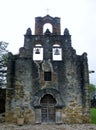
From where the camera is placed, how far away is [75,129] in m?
18.3

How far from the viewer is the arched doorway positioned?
22844mm

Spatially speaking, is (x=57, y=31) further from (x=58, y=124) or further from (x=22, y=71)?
(x=58, y=124)

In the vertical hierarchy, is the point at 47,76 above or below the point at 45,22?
below

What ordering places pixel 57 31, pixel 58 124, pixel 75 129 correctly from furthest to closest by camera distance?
1. pixel 57 31
2. pixel 58 124
3. pixel 75 129

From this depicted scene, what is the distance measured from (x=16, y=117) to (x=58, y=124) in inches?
134

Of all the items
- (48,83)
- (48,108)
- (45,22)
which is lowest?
(48,108)

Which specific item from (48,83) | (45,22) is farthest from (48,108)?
(45,22)

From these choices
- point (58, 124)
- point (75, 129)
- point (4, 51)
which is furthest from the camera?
point (4, 51)

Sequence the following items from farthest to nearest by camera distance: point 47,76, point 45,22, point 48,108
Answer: point 45,22, point 47,76, point 48,108

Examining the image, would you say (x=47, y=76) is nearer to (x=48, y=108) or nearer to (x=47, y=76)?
(x=47, y=76)

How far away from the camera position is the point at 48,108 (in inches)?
908

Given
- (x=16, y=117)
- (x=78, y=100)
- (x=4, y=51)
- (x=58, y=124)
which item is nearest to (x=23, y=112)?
(x=16, y=117)

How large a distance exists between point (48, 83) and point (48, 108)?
6.79ft

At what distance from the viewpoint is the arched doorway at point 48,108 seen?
22844 mm
